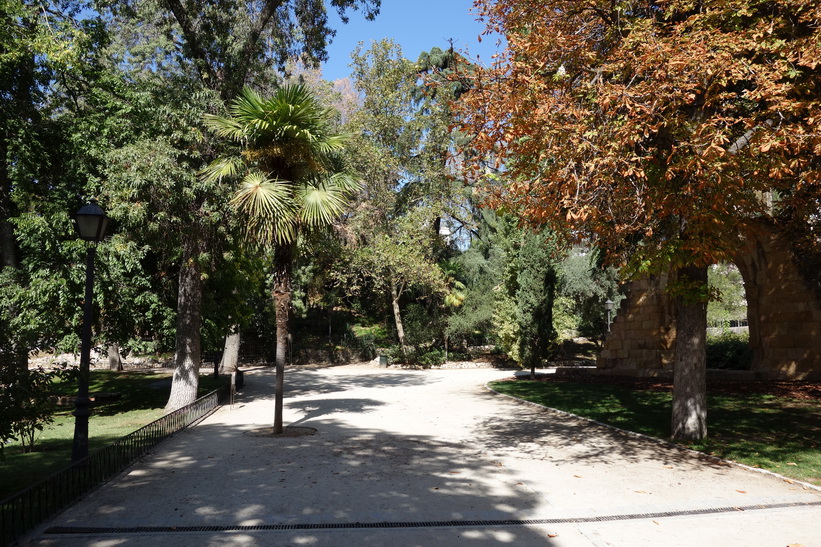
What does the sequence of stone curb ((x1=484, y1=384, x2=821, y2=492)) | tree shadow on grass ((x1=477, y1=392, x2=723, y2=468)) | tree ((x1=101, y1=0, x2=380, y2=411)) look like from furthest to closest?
tree ((x1=101, y1=0, x2=380, y2=411)) → tree shadow on grass ((x1=477, y1=392, x2=723, y2=468)) → stone curb ((x1=484, y1=384, x2=821, y2=492))

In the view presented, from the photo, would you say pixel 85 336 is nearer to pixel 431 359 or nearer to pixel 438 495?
pixel 438 495

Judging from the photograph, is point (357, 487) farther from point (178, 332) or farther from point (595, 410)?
Result: point (178, 332)

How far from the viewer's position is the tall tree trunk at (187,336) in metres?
15.1

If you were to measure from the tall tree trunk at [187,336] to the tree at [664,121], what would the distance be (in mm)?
9331

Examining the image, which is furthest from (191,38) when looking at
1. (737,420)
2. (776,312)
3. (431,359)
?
(431,359)

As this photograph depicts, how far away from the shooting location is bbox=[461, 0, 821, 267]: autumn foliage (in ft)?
23.7

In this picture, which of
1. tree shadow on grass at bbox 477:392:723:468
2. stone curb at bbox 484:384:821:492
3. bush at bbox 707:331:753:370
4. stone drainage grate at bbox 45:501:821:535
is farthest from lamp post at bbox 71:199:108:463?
bush at bbox 707:331:753:370

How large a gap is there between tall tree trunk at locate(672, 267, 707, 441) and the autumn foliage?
4.48ft

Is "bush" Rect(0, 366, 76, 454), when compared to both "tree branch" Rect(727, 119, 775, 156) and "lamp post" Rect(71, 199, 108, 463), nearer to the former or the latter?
"lamp post" Rect(71, 199, 108, 463)

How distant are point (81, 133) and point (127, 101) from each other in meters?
1.62

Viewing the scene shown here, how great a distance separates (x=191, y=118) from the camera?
538 inches

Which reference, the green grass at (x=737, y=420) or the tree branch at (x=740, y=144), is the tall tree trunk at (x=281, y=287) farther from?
the tree branch at (x=740, y=144)

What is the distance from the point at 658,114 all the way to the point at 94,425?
46.6 ft

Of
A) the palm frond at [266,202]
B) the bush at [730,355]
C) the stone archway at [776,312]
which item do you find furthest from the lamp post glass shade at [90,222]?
the bush at [730,355]
